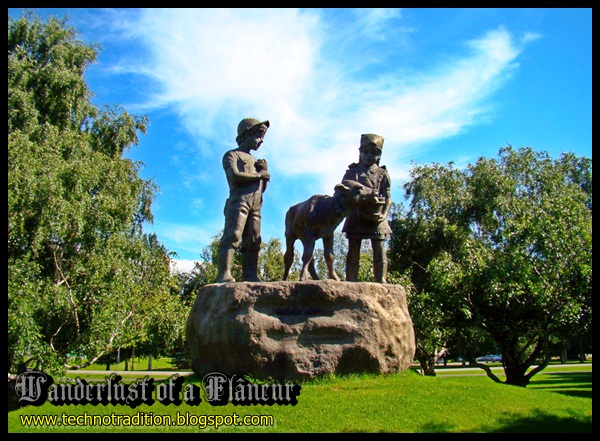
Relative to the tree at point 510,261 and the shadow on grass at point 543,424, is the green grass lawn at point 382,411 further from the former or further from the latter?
the tree at point 510,261

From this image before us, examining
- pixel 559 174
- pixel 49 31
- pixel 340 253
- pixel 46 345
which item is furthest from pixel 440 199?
pixel 49 31

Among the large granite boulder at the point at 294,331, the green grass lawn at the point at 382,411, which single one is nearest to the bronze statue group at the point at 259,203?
the large granite boulder at the point at 294,331

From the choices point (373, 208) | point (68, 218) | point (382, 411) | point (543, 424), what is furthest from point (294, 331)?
point (68, 218)

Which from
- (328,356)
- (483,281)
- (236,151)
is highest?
(236,151)

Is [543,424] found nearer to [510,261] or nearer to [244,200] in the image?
[244,200]

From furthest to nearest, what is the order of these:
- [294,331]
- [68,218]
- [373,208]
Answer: [68,218] < [373,208] < [294,331]

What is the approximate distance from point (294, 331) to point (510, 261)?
10.7 meters

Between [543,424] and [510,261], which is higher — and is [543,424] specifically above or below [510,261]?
below

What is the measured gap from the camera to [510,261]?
1555 cm

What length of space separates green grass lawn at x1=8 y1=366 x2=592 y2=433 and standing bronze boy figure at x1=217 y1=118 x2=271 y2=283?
2.29m

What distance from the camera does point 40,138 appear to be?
1653 centimetres

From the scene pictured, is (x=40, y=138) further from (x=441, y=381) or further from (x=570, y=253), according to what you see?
(x=570, y=253)

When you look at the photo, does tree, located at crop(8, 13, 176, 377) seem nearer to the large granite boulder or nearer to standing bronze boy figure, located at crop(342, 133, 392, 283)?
the large granite boulder

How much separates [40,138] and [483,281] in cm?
1554
